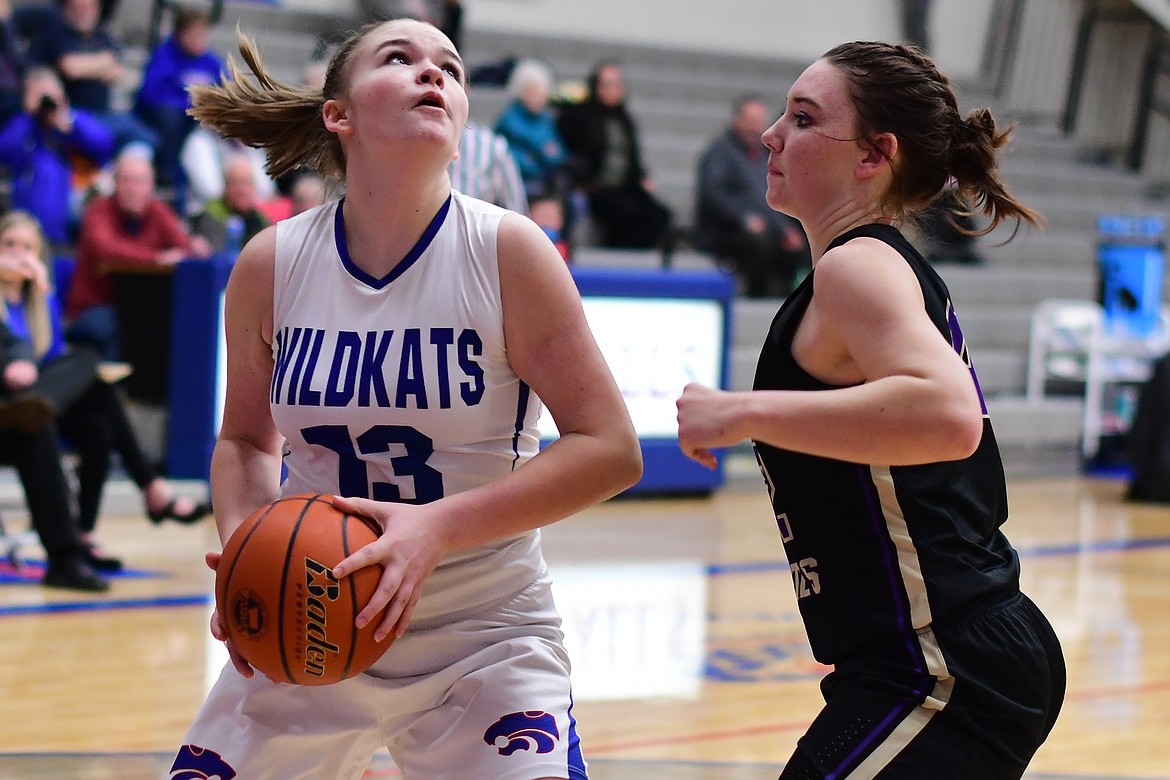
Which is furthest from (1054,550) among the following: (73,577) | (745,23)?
(745,23)

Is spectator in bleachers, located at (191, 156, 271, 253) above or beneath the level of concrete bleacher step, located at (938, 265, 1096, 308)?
above

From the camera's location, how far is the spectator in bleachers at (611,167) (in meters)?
10.1

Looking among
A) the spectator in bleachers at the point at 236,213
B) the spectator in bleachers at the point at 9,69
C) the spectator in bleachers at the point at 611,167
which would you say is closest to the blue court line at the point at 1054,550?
the spectator in bleachers at the point at 236,213

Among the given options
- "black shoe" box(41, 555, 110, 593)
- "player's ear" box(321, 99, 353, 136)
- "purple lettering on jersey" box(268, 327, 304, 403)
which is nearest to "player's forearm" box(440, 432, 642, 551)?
"purple lettering on jersey" box(268, 327, 304, 403)

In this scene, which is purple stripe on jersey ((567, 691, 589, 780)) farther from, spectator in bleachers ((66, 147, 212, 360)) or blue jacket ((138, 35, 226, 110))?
blue jacket ((138, 35, 226, 110))

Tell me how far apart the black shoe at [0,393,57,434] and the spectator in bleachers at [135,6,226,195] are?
12.4 feet

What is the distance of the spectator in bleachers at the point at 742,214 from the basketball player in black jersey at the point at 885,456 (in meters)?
8.09

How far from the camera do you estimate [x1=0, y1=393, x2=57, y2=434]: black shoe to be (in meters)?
5.39

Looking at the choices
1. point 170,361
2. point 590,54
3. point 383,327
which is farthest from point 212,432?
point 590,54

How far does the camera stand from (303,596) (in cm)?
194

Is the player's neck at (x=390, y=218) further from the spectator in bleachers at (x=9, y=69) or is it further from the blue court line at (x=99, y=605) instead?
the spectator in bleachers at (x=9, y=69)

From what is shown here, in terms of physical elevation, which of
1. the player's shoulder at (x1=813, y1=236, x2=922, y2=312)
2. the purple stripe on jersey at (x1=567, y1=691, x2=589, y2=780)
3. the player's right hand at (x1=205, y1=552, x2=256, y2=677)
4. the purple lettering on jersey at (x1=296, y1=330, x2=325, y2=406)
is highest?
the player's shoulder at (x1=813, y1=236, x2=922, y2=312)

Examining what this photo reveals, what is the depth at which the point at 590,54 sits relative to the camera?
13031 millimetres

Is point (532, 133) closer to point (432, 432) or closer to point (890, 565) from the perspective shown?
point (432, 432)
